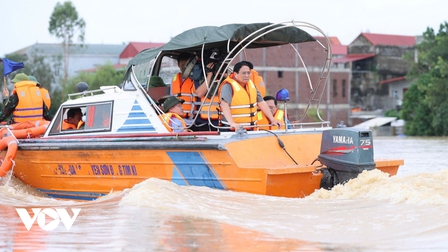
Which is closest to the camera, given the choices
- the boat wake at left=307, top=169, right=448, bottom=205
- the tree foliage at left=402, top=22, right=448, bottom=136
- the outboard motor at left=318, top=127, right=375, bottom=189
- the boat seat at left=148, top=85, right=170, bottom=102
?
the boat wake at left=307, top=169, right=448, bottom=205

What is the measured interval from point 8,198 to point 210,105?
3264 mm

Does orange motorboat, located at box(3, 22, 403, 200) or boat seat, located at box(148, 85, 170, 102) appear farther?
boat seat, located at box(148, 85, 170, 102)

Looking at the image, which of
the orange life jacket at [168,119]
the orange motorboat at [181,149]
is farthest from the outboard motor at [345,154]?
the orange life jacket at [168,119]

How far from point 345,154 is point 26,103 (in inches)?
218

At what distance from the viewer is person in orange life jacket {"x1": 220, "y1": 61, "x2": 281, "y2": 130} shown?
10141 millimetres

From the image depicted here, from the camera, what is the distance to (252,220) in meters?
8.09

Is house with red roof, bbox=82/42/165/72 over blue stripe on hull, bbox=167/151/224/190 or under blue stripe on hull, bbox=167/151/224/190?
over

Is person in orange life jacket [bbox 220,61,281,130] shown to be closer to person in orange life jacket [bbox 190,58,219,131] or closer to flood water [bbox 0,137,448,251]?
person in orange life jacket [bbox 190,58,219,131]

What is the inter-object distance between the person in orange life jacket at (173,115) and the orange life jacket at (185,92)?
0.32 m

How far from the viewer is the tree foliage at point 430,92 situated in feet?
116

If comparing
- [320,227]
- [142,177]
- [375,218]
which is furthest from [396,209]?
[142,177]

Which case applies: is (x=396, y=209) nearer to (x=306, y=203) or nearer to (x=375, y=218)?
(x=375, y=218)

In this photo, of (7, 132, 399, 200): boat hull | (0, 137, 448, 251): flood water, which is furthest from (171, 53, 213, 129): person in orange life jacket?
(0, 137, 448, 251): flood water

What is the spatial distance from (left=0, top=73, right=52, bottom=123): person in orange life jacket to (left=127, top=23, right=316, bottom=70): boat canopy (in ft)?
6.19
